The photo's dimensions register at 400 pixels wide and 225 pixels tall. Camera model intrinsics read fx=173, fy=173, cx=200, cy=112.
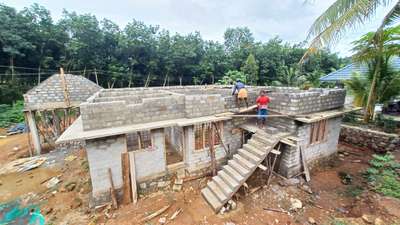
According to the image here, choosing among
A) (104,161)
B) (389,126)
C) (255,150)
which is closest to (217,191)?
(255,150)

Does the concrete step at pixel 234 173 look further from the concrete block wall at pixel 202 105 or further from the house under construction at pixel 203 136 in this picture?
the concrete block wall at pixel 202 105

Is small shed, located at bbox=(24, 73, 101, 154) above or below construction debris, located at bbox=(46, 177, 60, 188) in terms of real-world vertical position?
above

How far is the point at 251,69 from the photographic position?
87.6 ft

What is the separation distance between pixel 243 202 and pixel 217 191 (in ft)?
3.14

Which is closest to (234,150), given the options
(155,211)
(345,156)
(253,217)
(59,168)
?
(253,217)

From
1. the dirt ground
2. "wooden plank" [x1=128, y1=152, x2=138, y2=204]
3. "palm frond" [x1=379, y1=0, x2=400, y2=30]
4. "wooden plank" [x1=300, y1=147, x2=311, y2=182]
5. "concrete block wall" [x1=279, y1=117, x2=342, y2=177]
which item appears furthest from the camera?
"wooden plank" [x1=300, y1=147, x2=311, y2=182]

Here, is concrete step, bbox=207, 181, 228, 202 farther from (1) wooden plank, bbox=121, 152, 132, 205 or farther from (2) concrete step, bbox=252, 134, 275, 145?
(1) wooden plank, bbox=121, 152, 132, 205

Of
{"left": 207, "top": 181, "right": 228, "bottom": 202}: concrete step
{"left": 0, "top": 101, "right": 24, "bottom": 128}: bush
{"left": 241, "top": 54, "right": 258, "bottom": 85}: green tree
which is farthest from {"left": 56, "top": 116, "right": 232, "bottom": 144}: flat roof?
{"left": 241, "top": 54, "right": 258, "bottom": 85}: green tree

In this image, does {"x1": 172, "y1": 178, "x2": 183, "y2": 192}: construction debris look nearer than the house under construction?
No

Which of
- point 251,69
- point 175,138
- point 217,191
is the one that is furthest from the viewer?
point 251,69

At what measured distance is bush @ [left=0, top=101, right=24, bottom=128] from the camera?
16.2 metres

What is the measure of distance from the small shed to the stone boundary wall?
16.4 meters

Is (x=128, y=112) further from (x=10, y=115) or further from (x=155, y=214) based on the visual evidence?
(x=10, y=115)

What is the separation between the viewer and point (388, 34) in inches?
283
